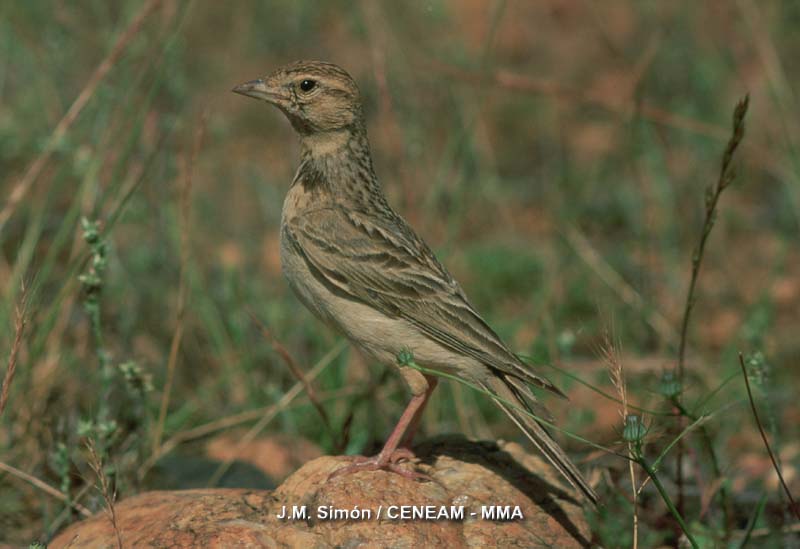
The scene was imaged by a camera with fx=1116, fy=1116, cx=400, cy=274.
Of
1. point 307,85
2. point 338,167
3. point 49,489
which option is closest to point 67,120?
point 307,85

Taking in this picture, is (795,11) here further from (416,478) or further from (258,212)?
(416,478)

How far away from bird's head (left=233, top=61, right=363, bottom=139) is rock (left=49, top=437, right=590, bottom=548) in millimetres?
1506

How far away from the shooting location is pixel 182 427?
18.9ft

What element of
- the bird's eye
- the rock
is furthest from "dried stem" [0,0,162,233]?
the rock

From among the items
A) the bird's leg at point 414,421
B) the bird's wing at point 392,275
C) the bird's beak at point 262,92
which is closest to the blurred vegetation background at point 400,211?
the bird's beak at point 262,92

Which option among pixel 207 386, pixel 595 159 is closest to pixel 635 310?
pixel 207 386

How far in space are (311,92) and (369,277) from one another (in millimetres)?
892

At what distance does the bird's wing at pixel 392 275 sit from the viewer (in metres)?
4.25

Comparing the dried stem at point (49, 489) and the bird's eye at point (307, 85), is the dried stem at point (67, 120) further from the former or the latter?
the dried stem at point (49, 489)

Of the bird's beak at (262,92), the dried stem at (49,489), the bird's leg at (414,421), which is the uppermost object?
the bird's beak at (262,92)

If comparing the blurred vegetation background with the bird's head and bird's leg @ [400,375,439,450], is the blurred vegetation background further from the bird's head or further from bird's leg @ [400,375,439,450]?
bird's leg @ [400,375,439,450]

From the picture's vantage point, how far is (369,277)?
4434mm

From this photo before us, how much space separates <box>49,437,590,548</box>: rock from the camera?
12.2 ft

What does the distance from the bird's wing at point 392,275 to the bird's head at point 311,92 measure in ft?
1.37
